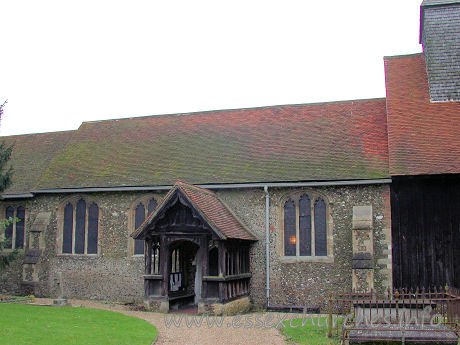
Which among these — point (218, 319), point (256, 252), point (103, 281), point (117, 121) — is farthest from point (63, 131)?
point (218, 319)

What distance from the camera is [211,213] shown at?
1720cm

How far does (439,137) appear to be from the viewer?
18.7 metres

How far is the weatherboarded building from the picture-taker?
17469mm

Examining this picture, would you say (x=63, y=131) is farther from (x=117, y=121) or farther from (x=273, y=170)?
(x=273, y=170)

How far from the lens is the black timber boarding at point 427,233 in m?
17.4

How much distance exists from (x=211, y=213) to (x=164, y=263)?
91.8 inches

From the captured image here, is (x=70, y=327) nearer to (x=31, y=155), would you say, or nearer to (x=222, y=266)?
(x=222, y=266)

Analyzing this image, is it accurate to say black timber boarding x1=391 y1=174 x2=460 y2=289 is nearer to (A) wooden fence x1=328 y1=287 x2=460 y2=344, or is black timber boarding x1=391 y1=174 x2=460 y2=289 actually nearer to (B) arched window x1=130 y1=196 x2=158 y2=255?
(A) wooden fence x1=328 y1=287 x2=460 y2=344

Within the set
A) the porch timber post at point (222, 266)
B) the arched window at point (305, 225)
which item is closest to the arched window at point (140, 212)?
the porch timber post at point (222, 266)

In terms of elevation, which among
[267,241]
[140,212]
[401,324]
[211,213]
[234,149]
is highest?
[234,149]

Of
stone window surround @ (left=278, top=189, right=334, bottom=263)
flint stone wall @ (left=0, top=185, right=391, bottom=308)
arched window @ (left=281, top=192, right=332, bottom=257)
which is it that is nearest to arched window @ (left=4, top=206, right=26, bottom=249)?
flint stone wall @ (left=0, top=185, right=391, bottom=308)

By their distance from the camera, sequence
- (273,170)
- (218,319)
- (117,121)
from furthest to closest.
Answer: (117,121)
(273,170)
(218,319)

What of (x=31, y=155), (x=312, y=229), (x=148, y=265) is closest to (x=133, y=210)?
(x=148, y=265)

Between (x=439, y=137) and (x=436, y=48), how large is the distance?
5.35 m
